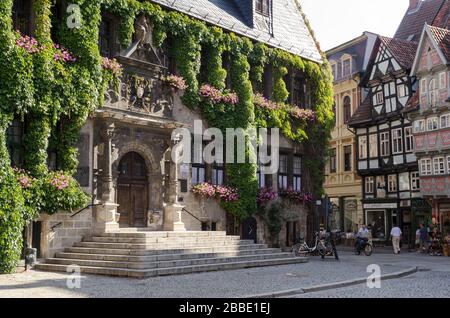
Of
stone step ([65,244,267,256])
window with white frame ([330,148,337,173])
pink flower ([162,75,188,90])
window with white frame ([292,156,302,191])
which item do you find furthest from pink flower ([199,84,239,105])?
window with white frame ([330,148,337,173])

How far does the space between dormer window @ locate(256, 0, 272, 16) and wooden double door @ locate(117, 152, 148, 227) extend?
9492 mm

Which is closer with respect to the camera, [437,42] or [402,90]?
[437,42]

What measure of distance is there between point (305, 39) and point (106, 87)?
39.9 feet

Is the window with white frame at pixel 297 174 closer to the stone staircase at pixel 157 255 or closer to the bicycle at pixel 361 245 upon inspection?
the bicycle at pixel 361 245

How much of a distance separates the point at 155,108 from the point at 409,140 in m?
19.6

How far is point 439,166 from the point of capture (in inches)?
1220

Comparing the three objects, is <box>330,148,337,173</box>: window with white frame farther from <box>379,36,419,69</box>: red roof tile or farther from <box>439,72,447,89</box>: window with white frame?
<box>439,72,447,89</box>: window with white frame

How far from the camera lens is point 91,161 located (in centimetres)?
1822

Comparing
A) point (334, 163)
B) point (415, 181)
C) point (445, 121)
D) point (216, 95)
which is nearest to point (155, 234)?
point (216, 95)

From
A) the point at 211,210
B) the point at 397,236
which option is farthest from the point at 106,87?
the point at 397,236

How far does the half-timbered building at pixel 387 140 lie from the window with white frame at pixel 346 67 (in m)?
5.23

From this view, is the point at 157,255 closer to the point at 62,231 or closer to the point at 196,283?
the point at 196,283

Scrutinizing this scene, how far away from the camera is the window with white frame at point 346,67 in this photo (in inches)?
1700

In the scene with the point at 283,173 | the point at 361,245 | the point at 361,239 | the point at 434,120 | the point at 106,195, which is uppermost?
the point at 434,120
